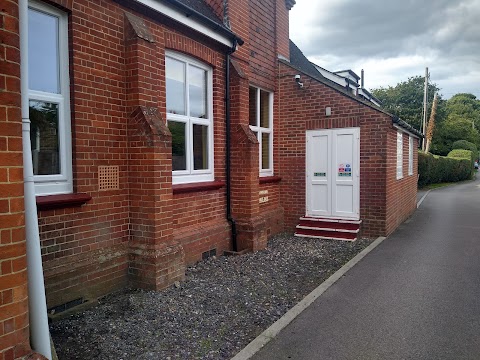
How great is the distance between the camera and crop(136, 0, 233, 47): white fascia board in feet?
17.0

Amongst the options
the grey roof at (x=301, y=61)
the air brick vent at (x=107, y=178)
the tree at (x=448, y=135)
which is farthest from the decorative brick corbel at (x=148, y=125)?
the tree at (x=448, y=135)

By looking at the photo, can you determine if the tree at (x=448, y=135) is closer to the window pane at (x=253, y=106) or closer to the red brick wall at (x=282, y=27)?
the red brick wall at (x=282, y=27)

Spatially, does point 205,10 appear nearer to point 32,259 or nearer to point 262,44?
point 262,44

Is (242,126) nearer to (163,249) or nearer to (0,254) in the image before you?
(163,249)

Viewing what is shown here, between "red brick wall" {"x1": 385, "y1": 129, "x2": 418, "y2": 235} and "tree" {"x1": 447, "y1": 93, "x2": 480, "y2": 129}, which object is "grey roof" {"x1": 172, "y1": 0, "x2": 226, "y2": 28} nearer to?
"red brick wall" {"x1": 385, "y1": 129, "x2": 418, "y2": 235}

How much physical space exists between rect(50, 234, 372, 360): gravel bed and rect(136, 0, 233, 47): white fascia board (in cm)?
382

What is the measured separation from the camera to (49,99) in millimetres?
4199

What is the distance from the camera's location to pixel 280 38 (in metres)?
9.73

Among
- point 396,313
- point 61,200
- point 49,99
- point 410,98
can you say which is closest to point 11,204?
point 61,200

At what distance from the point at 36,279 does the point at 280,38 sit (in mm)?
8685

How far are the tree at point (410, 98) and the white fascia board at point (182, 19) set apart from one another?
134 ft

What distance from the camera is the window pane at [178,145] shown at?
6078 millimetres

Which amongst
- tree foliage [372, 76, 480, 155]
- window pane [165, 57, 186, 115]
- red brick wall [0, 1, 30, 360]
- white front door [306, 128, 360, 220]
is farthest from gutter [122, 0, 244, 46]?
tree foliage [372, 76, 480, 155]

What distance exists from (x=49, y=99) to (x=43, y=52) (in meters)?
0.52
